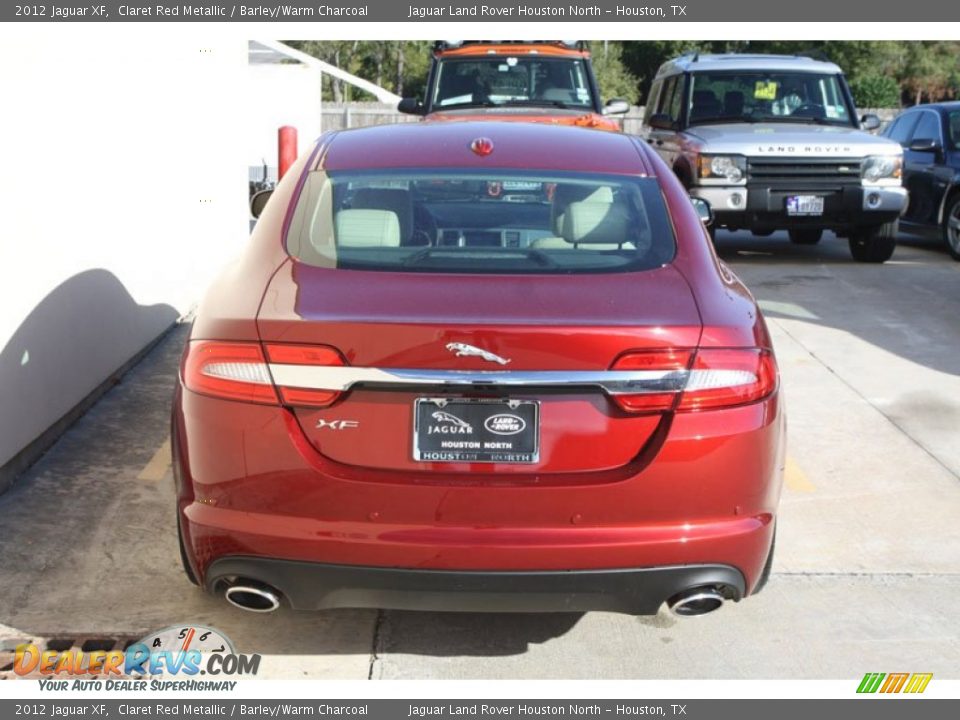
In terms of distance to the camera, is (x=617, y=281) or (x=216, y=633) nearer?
(x=617, y=281)

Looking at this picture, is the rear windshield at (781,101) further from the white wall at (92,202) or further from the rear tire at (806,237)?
the white wall at (92,202)

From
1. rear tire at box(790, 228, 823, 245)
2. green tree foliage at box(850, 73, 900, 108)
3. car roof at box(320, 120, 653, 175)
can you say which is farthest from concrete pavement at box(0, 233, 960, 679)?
green tree foliage at box(850, 73, 900, 108)

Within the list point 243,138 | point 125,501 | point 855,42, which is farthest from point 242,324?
point 855,42

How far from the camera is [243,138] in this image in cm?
1286

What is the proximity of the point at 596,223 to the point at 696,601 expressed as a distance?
1.35m

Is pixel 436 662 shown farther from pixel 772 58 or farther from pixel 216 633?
pixel 772 58

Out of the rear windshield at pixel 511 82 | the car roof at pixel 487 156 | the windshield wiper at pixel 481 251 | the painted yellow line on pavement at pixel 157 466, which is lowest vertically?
the painted yellow line on pavement at pixel 157 466

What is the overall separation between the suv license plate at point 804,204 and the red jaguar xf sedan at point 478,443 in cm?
914

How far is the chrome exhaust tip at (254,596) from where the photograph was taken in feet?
12.5

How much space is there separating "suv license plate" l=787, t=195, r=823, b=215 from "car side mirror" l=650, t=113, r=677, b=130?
6.20 ft

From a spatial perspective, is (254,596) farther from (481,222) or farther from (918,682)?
(918,682)

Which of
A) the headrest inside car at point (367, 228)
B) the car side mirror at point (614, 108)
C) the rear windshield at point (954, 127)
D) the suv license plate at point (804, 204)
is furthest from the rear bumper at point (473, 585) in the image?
the rear windshield at point (954, 127)

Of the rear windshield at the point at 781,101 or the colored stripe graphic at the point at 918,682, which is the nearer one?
the colored stripe graphic at the point at 918,682
